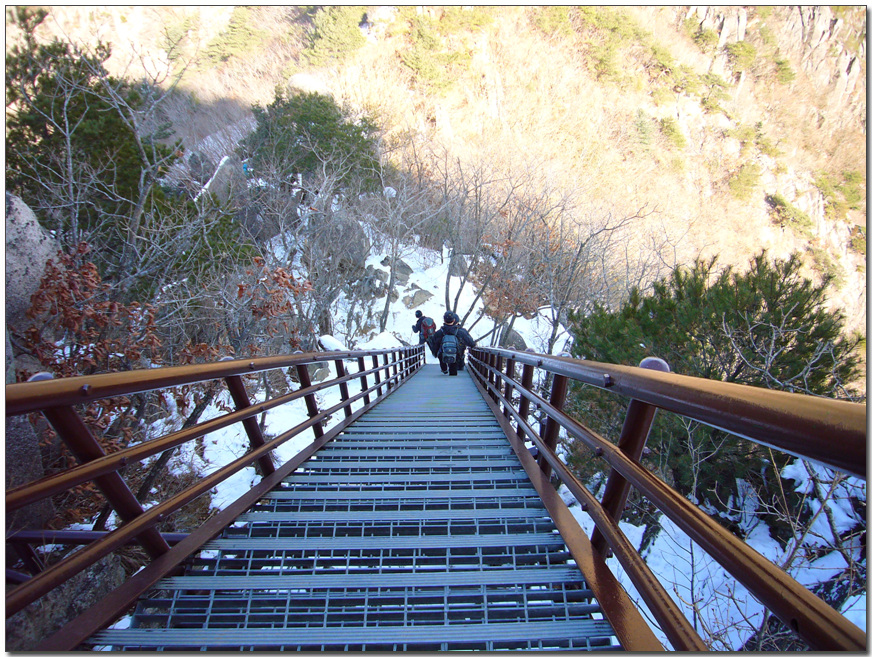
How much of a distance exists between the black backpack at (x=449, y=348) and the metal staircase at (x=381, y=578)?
8065 millimetres

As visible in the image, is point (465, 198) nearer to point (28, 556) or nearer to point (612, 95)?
point (28, 556)

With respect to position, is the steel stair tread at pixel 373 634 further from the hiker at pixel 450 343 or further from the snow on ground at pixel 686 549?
the hiker at pixel 450 343

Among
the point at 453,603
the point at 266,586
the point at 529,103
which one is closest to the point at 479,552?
the point at 453,603

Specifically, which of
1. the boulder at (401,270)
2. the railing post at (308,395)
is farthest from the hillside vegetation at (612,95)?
the railing post at (308,395)

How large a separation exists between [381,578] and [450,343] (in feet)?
30.1

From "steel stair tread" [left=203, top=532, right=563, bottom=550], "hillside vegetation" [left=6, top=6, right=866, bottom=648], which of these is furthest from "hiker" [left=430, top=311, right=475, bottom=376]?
"steel stair tread" [left=203, top=532, right=563, bottom=550]

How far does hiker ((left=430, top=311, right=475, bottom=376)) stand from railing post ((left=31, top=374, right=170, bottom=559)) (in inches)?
346

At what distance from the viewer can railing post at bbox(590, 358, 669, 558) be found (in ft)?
4.62

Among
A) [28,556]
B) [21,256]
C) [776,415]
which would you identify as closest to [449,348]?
[21,256]

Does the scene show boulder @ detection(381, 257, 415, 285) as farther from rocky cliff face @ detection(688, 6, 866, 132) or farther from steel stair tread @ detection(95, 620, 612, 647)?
rocky cliff face @ detection(688, 6, 866, 132)

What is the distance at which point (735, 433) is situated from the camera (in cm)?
96

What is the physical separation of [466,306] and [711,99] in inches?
1877

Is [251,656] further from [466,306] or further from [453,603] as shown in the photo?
[466,306]

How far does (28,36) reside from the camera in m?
8.00
